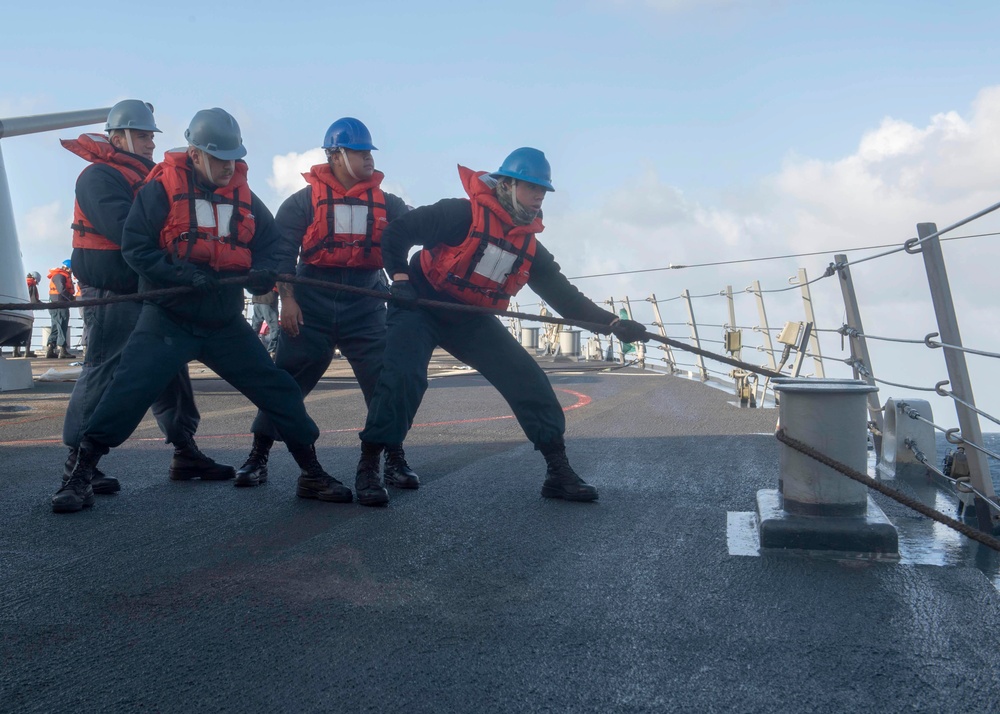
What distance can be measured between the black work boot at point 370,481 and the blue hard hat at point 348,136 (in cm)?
147

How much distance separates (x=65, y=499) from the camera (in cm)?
394

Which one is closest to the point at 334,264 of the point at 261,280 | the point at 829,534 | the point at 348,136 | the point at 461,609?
the point at 261,280

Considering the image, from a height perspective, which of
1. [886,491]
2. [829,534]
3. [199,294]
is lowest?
[829,534]

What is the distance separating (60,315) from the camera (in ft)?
68.8

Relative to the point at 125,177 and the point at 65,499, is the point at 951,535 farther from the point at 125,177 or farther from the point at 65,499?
the point at 125,177

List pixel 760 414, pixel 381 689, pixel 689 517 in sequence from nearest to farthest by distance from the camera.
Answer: pixel 381 689 → pixel 689 517 → pixel 760 414

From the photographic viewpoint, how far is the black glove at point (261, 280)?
4.21m

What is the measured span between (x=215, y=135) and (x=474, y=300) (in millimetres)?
1382

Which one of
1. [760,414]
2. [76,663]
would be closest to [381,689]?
[76,663]

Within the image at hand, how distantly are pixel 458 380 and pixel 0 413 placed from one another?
21.6 feet

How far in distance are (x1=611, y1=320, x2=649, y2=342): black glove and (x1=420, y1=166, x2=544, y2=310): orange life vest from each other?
0.53 metres

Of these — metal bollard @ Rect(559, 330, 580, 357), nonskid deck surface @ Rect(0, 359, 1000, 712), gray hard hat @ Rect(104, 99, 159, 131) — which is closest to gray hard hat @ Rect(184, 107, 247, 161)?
gray hard hat @ Rect(104, 99, 159, 131)

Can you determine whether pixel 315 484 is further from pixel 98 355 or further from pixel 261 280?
pixel 98 355

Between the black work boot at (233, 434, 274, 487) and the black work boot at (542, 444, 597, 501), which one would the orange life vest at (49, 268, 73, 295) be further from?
the black work boot at (542, 444, 597, 501)
